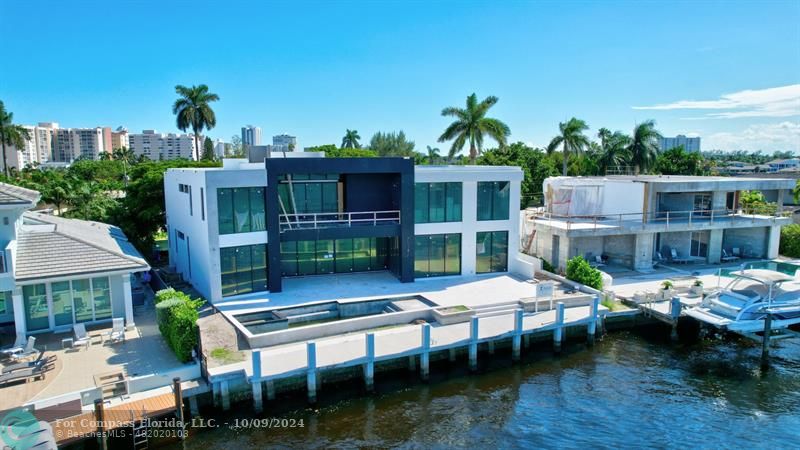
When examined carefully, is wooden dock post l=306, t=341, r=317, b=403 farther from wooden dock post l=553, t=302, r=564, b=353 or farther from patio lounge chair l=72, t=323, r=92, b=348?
wooden dock post l=553, t=302, r=564, b=353

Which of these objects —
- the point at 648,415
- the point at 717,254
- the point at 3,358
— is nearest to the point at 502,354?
the point at 648,415

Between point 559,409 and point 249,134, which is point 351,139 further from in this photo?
point 559,409

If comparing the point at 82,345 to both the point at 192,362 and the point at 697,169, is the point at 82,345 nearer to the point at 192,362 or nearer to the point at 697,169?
the point at 192,362

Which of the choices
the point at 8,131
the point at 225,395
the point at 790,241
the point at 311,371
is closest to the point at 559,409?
the point at 311,371

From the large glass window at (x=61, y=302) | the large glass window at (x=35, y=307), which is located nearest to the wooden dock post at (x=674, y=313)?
the large glass window at (x=61, y=302)

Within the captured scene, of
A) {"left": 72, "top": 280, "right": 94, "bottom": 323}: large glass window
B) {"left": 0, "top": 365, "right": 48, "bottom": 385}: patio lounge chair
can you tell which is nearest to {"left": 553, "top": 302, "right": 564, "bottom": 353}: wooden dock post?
{"left": 0, "top": 365, "right": 48, "bottom": 385}: patio lounge chair
